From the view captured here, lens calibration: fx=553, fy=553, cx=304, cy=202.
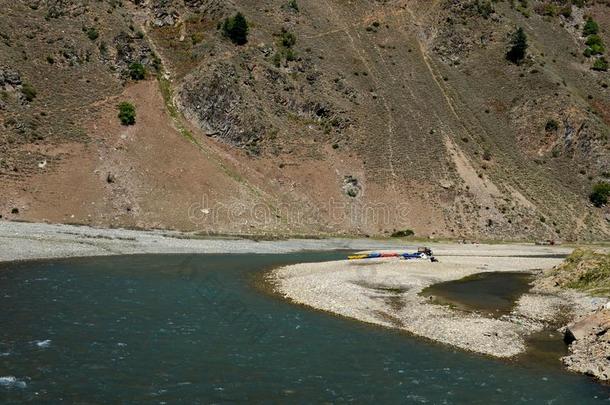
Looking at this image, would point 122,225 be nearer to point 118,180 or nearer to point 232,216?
point 118,180

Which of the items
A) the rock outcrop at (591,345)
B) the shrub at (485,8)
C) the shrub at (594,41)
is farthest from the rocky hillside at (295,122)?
the rock outcrop at (591,345)

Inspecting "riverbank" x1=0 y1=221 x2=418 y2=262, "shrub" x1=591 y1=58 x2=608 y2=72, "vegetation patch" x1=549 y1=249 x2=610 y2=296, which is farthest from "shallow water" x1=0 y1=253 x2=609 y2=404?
"shrub" x1=591 y1=58 x2=608 y2=72

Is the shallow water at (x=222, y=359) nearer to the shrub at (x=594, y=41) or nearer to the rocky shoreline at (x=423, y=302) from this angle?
the rocky shoreline at (x=423, y=302)

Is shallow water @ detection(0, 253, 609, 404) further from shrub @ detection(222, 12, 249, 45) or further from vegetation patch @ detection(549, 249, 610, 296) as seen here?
shrub @ detection(222, 12, 249, 45)

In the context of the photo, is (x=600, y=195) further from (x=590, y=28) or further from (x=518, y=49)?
(x=590, y=28)

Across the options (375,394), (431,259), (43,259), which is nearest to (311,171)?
(431,259)
